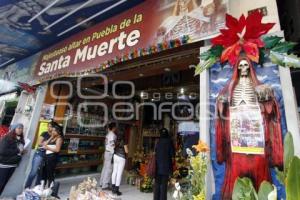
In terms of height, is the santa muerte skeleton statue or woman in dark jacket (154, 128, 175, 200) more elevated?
the santa muerte skeleton statue

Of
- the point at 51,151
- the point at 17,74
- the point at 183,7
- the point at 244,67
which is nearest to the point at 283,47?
the point at 244,67

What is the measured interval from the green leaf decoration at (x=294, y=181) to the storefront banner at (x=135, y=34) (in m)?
1.63

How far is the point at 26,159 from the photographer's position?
4.10 m

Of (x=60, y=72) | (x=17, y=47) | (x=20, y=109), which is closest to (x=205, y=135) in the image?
(x=60, y=72)

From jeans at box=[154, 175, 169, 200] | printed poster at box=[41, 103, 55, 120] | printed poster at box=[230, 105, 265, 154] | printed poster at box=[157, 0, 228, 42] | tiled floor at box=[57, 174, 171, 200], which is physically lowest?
tiled floor at box=[57, 174, 171, 200]

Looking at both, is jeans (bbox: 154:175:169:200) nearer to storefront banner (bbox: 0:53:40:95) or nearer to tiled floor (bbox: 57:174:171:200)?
tiled floor (bbox: 57:174:171:200)

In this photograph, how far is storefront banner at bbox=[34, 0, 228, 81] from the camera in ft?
8.02

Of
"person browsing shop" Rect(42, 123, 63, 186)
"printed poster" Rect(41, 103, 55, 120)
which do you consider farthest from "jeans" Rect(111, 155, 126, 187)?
"printed poster" Rect(41, 103, 55, 120)

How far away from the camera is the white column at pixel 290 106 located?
5.61 ft

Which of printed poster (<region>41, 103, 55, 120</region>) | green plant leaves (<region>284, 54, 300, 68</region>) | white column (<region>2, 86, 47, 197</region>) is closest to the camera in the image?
green plant leaves (<region>284, 54, 300, 68</region>)

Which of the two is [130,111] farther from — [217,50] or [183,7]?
[217,50]

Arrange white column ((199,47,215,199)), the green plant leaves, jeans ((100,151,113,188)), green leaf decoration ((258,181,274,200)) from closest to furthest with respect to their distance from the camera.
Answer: green leaf decoration ((258,181,274,200)) → the green plant leaves → white column ((199,47,215,199)) → jeans ((100,151,113,188))

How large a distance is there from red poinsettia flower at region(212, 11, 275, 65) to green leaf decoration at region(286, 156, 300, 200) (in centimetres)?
115

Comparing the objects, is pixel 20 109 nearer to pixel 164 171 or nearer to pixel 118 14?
pixel 118 14
